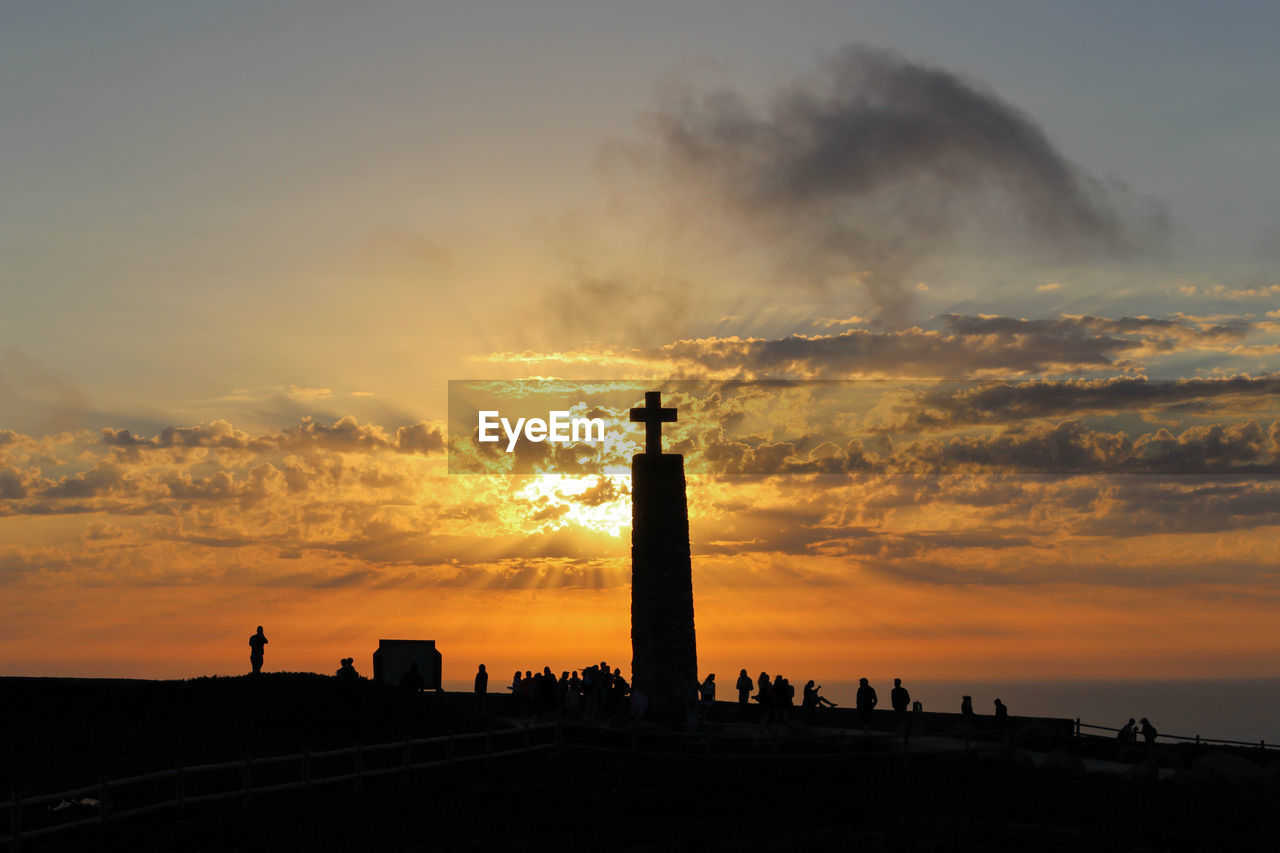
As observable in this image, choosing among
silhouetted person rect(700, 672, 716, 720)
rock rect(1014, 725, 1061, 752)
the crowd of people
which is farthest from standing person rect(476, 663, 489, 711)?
rock rect(1014, 725, 1061, 752)

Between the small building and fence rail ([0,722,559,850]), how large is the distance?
9294 millimetres

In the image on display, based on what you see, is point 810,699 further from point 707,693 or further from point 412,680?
point 412,680

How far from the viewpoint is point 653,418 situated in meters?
40.7

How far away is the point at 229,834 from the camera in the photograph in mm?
21109

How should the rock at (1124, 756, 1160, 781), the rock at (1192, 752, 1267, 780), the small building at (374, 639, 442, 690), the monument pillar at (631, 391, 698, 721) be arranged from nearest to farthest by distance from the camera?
1. the rock at (1192, 752, 1267, 780)
2. the rock at (1124, 756, 1160, 781)
3. the monument pillar at (631, 391, 698, 721)
4. the small building at (374, 639, 442, 690)

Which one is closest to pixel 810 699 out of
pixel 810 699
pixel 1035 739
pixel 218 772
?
pixel 810 699

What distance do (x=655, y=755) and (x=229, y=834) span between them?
1201 centimetres

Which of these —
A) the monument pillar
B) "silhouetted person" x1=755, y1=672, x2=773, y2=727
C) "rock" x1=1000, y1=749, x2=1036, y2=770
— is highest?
the monument pillar

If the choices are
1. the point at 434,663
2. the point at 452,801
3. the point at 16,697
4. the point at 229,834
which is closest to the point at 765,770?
the point at 452,801

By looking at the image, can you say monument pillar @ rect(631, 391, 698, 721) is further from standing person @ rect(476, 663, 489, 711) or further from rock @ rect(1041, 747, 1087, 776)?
rock @ rect(1041, 747, 1087, 776)

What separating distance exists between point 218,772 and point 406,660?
15.0 metres

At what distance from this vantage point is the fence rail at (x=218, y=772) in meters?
19.4

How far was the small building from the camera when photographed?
138ft

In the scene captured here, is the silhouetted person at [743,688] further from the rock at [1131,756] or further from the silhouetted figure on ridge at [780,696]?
the rock at [1131,756]
